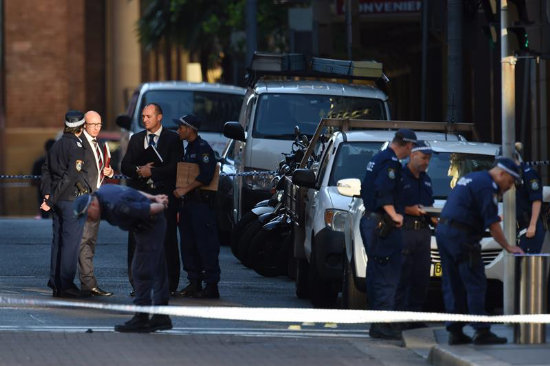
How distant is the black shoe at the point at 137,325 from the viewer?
13.5 metres

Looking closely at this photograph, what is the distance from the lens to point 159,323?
13.6 meters

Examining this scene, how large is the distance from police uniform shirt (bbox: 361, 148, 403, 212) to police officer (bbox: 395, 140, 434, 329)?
92mm

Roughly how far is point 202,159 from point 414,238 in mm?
3151

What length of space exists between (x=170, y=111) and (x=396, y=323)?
1305 centimetres

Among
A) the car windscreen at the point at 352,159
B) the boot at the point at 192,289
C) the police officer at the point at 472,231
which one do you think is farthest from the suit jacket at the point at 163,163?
the police officer at the point at 472,231

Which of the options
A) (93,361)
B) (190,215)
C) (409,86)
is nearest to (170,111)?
(190,215)

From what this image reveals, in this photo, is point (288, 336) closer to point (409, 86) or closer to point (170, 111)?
point (170, 111)

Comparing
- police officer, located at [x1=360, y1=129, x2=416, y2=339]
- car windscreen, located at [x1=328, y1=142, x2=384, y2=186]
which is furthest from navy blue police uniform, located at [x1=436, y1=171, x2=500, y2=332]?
car windscreen, located at [x1=328, y1=142, x2=384, y2=186]

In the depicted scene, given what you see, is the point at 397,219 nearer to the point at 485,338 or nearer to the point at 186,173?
the point at 485,338

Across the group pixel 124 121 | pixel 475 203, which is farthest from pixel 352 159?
pixel 124 121

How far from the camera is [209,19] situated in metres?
41.0

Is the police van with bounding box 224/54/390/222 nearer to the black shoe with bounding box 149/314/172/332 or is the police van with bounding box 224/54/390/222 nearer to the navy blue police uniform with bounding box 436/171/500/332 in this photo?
the black shoe with bounding box 149/314/172/332

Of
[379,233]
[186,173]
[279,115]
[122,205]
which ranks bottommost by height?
[379,233]

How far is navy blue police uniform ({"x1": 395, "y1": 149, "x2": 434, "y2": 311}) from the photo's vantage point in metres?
13.4
